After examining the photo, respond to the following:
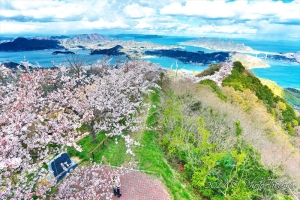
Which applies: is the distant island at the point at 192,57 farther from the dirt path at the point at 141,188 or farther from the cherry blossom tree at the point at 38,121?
the dirt path at the point at 141,188

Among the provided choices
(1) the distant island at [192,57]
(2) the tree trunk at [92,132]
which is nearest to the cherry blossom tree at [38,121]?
(2) the tree trunk at [92,132]

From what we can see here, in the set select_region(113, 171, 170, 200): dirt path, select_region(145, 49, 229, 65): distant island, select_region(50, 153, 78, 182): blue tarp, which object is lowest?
select_region(145, 49, 229, 65): distant island

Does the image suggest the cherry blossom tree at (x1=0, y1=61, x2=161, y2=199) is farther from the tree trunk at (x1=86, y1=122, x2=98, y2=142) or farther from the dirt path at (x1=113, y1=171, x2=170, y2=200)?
the dirt path at (x1=113, y1=171, x2=170, y2=200)

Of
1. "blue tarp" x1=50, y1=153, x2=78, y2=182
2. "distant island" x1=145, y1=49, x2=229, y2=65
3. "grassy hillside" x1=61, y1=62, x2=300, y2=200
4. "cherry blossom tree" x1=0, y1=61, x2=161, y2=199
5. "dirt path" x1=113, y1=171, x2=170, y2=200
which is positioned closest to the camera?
"cherry blossom tree" x1=0, y1=61, x2=161, y2=199

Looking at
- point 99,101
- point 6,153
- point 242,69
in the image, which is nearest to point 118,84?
point 99,101

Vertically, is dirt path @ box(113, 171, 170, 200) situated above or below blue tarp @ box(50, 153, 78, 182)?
below

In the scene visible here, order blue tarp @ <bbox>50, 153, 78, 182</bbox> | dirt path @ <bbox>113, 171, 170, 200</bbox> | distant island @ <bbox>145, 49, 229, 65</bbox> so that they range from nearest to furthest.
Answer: blue tarp @ <bbox>50, 153, 78, 182</bbox> < dirt path @ <bbox>113, 171, 170, 200</bbox> < distant island @ <bbox>145, 49, 229, 65</bbox>

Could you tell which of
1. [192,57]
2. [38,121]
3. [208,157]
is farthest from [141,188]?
[192,57]

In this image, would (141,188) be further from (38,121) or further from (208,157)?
(38,121)

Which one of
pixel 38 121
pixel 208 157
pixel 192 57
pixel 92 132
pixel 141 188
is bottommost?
pixel 192 57

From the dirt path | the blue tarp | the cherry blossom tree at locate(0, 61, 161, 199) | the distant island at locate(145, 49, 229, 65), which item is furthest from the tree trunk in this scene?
the distant island at locate(145, 49, 229, 65)

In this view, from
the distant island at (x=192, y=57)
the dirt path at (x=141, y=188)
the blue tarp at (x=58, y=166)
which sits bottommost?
the distant island at (x=192, y=57)
